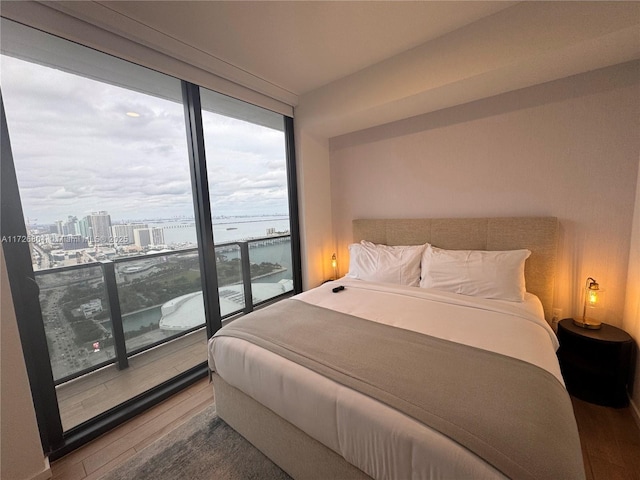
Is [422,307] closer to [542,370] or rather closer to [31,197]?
[542,370]

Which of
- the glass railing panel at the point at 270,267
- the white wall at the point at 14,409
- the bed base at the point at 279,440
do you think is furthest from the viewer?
the glass railing panel at the point at 270,267

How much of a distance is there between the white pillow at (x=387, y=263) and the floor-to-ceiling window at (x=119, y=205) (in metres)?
1.25

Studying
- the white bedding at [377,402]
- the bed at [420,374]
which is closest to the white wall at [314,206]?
the bed at [420,374]

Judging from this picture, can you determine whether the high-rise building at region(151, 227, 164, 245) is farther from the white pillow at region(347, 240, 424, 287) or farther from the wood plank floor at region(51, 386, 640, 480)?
the white pillow at region(347, 240, 424, 287)

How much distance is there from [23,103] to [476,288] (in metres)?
3.17

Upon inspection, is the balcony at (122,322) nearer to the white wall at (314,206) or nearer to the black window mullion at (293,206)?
the black window mullion at (293,206)

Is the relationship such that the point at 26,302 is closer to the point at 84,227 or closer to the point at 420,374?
the point at 84,227

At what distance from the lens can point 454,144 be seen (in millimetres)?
2348

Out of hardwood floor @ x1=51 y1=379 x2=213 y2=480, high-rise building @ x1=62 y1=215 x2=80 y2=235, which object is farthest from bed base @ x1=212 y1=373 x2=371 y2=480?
high-rise building @ x1=62 y1=215 x2=80 y2=235

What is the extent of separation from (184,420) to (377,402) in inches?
61.0

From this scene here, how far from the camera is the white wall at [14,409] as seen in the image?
124 cm

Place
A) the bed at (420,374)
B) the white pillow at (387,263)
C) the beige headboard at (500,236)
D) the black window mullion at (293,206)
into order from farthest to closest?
the black window mullion at (293,206) < the white pillow at (387,263) < the beige headboard at (500,236) < the bed at (420,374)

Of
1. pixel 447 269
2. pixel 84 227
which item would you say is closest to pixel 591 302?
pixel 447 269

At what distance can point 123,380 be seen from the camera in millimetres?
2088
